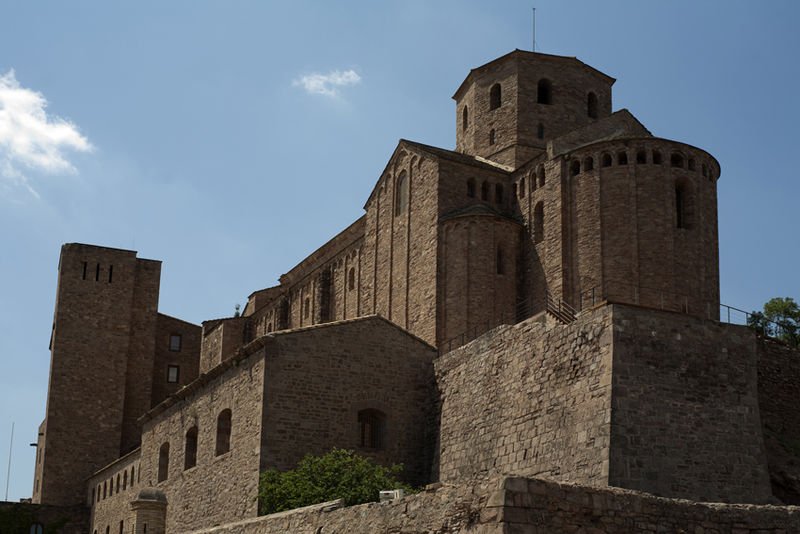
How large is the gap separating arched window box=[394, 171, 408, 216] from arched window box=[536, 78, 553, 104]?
6.38 meters

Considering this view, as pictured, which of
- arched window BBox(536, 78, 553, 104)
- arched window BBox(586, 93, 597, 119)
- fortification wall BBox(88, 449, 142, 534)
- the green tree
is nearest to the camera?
the green tree

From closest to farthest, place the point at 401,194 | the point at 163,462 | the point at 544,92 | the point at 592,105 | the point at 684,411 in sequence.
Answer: the point at 684,411
the point at 163,462
the point at 401,194
the point at 544,92
the point at 592,105

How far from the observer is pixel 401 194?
3594 cm

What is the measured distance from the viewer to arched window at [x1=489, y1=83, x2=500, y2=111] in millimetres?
38062

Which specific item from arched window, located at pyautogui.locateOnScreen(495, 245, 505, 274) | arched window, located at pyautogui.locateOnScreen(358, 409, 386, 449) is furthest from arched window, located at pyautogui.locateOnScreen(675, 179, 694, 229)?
arched window, located at pyautogui.locateOnScreen(358, 409, 386, 449)

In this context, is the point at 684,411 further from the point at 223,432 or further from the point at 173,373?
the point at 173,373

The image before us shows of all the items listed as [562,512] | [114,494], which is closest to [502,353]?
[562,512]

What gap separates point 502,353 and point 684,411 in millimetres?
4880

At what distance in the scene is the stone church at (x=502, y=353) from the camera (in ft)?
60.4

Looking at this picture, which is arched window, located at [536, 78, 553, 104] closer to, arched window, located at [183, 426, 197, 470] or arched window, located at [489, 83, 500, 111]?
arched window, located at [489, 83, 500, 111]

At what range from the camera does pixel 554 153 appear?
31.3 metres

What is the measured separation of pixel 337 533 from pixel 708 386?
874 cm

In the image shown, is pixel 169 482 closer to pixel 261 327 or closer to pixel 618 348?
pixel 618 348

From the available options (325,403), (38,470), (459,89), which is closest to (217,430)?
(325,403)
